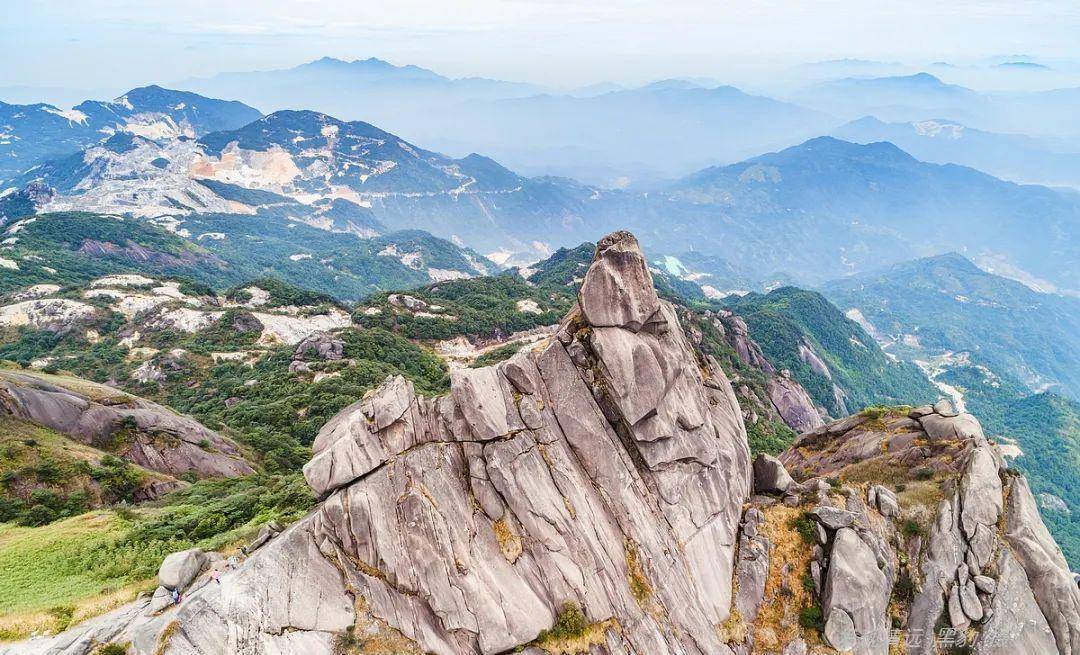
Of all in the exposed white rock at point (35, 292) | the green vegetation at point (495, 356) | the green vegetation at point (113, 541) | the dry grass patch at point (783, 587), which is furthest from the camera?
the exposed white rock at point (35, 292)

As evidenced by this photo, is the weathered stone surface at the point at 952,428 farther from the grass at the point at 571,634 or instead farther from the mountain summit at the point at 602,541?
the grass at the point at 571,634

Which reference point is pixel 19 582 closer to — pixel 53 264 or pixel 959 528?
pixel 959 528

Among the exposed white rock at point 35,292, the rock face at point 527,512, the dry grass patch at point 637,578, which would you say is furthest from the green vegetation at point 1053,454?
the exposed white rock at point 35,292

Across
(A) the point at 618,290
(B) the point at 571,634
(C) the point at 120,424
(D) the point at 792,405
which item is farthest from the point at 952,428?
(D) the point at 792,405

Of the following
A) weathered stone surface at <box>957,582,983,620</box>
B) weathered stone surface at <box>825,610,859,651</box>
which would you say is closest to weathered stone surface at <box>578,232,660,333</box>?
weathered stone surface at <box>825,610,859,651</box>

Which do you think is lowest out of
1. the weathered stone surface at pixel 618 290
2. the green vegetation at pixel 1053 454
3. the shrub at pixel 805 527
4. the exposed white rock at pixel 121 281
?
the green vegetation at pixel 1053 454

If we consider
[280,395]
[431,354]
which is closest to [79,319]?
[280,395]

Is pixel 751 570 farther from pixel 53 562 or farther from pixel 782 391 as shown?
pixel 782 391
